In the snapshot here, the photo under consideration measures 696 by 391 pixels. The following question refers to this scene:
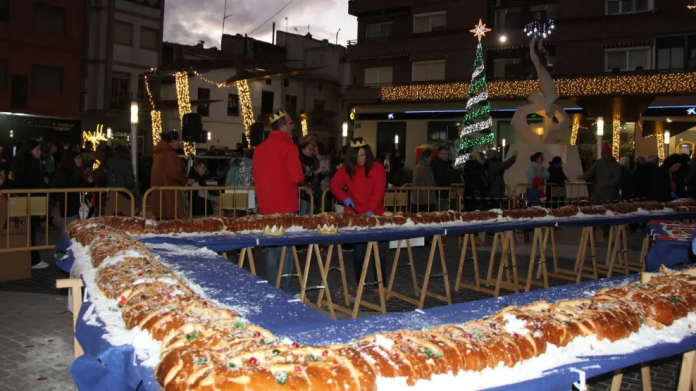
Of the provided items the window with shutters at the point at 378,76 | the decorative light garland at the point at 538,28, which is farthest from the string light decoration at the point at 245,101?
the decorative light garland at the point at 538,28

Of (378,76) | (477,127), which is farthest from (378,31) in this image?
(477,127)

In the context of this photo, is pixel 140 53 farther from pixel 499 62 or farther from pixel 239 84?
pixel 499 62

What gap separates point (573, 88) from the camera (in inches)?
1107

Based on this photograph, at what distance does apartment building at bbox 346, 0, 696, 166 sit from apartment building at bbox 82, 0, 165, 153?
12.5 metres

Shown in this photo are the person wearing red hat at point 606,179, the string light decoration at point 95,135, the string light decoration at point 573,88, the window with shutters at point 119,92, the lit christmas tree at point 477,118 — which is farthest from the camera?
the window with shutters at point 119,92

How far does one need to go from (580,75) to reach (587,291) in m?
26.7

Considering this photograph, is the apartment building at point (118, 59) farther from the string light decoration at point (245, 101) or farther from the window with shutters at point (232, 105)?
the string light decoration at point (245, 101)

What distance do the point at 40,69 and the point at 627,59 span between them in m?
28.8

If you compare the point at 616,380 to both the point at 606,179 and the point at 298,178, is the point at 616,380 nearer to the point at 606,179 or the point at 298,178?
the point at 298,178

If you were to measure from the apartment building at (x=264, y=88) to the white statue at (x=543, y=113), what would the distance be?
55.4 ft

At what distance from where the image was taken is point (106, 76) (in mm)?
36781

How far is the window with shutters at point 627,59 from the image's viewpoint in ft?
Answer: 91.4

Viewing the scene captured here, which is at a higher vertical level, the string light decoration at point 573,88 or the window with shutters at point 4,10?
the window with shutters at point 4,10

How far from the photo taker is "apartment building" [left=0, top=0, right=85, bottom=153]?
31312 millimetres
